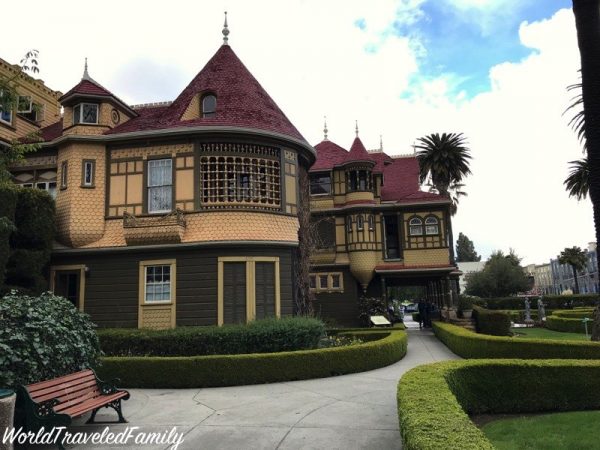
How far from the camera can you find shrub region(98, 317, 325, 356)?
44.6 ft

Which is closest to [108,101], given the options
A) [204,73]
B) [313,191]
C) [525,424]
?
[204,73]

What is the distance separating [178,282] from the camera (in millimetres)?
17344

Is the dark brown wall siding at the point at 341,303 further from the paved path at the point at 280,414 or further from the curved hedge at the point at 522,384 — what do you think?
the curved hedge at the point at 522,384

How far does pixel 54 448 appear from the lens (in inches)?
283

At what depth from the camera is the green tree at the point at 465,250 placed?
11912 cm

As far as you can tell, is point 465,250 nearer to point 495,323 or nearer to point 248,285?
point 495,323

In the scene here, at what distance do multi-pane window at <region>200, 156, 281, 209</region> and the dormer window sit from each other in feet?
16.9

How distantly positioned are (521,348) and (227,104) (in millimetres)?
14065

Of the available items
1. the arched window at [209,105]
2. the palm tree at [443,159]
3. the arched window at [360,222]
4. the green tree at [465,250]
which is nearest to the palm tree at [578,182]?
the palm tree at [443,159]

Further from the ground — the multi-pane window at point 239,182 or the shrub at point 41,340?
the multi-pane window at point 239,182

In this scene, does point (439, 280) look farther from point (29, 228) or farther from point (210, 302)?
point (29, 228)

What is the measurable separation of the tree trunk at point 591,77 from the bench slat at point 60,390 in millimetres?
13228

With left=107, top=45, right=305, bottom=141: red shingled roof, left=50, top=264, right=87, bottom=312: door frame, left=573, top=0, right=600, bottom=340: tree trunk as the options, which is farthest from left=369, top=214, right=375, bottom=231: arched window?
left=50, top=264, right=87, bottom=312: door frame

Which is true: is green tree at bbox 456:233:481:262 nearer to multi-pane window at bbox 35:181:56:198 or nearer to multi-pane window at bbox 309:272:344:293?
multi-pane window at bbox 309:272:344:293
